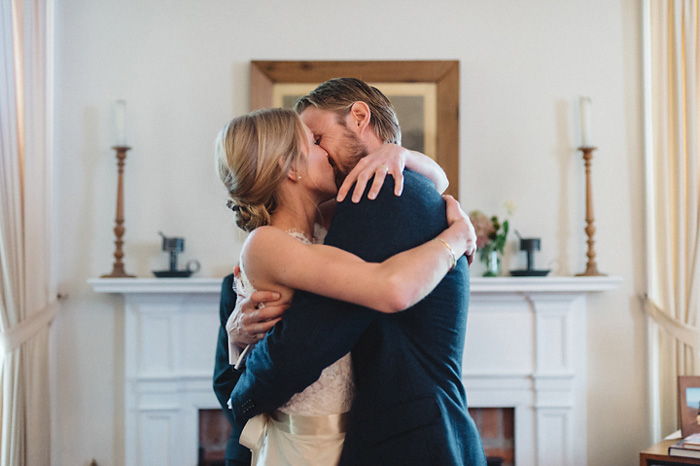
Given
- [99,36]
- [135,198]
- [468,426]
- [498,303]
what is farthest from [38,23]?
[468,426]

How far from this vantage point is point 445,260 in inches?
44.7

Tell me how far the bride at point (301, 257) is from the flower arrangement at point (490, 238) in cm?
185

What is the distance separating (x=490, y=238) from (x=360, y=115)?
1.93m

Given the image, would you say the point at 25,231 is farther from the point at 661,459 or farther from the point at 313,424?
the point at 661,459

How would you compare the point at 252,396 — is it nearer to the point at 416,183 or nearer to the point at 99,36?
the point at 416,183

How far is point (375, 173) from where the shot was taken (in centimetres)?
116

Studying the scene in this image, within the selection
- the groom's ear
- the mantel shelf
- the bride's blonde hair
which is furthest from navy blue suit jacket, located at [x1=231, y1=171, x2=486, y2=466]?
the mantel shelf

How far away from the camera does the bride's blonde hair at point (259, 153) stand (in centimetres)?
133

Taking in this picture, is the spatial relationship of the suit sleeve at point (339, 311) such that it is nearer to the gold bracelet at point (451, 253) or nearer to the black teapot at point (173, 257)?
the gold bracelet at point (451, 253)

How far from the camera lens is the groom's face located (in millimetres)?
1522

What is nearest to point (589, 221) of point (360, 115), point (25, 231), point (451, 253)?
point (360, 115)

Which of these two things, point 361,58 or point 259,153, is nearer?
point 259,153

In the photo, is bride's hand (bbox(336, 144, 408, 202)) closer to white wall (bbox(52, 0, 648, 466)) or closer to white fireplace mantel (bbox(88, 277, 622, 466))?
white fireplace mantel (bbox(88, 277, 622, 466))

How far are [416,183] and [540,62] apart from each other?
8.62 feet
